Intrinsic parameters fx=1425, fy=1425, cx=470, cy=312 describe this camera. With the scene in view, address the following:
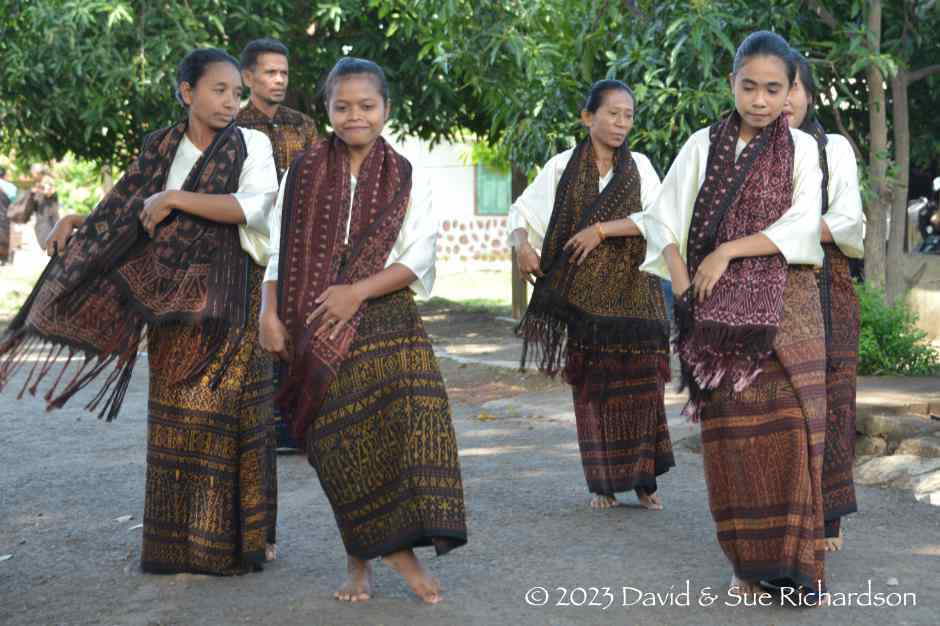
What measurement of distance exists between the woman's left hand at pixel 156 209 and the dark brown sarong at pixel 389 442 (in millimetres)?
956

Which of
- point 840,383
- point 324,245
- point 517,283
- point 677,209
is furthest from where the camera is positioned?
point 517,283

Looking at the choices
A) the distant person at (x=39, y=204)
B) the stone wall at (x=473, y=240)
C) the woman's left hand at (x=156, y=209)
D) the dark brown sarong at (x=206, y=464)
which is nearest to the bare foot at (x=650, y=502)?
the dark brown sarong at (x=206, y=464)

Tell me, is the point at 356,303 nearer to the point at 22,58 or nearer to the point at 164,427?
the point at 164,427

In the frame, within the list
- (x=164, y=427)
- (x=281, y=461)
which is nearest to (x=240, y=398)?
(x=164, y=427)

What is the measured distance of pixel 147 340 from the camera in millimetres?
5656

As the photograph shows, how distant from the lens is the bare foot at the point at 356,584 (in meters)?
5.11

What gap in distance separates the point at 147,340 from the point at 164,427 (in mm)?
360

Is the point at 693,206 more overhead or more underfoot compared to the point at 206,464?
more overhead

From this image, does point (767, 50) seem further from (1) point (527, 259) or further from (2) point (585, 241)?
(1) point (527, 259)

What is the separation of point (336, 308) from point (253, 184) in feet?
3.00

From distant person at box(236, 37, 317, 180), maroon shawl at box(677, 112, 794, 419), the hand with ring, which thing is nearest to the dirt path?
maroon shawl at box(677, 112, 794, 419)

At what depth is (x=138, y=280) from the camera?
550 centimetres

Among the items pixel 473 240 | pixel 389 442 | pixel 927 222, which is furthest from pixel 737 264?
pixel 473 240

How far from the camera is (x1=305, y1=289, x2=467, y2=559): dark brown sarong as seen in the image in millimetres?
4938
